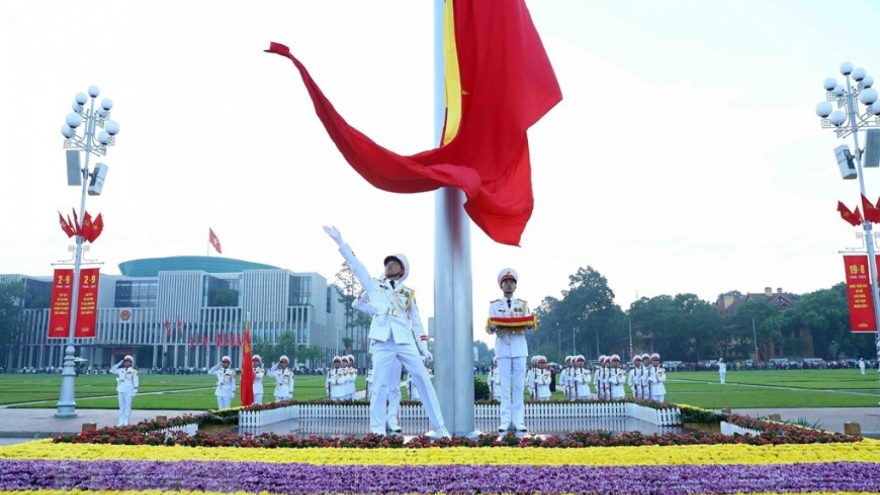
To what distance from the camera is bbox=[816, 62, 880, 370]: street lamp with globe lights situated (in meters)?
17.0

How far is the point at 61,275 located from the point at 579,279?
→ 67.4 meters

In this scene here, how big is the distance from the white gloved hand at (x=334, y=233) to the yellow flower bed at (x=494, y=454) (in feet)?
7.35

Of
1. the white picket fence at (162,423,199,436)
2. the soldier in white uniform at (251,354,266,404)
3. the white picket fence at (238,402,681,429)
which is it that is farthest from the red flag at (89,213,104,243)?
the white picket fence at (162,423,199,436)

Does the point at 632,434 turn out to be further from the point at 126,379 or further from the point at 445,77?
the point at 126,379

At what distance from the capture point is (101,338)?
80.4 m

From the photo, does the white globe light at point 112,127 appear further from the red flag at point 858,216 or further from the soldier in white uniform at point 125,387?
the red flag at point 858,216

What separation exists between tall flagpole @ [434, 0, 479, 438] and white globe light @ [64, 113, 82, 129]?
51.1 ft

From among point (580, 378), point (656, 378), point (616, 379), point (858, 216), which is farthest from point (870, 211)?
point (580, 378)

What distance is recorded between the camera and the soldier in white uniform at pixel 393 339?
7070 mm

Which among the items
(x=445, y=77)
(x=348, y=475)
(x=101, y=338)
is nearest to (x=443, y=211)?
(x=445, y=77)

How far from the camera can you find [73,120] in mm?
18734

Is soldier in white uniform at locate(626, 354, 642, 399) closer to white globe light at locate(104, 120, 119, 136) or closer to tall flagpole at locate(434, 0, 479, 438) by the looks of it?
tall flagpole at locate(434, 0, 479, 438)

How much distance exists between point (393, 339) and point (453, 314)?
0.82 meters

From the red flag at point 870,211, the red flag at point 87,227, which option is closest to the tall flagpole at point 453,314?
the red flag at point 870,211
